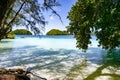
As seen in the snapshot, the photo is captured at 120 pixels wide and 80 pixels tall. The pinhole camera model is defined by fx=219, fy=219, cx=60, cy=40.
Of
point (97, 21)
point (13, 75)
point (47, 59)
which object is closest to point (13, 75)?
point (13, 75)

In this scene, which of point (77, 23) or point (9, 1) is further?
point (77, 23)

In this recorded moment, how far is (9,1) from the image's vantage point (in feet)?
18.5

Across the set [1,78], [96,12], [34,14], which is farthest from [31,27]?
[96,12]

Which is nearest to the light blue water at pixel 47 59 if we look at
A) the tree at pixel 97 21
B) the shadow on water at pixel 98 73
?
the shadow on water at pixel 98 73

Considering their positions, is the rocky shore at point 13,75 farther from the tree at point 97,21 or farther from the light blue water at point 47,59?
the tree at point 97,21

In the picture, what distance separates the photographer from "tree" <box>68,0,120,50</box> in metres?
24.4

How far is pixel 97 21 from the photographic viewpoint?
26000 mm

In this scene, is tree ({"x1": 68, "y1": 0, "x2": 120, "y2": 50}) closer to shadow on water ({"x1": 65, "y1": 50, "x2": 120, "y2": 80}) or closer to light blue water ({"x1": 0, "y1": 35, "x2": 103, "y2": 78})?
shadow on water ({"x1": 65, "y1": 50, "x2": 120, "y2": 80})

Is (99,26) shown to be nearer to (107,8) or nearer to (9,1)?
(107,8)

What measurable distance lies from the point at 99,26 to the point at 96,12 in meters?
1.75

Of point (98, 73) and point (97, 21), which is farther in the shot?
point (97, 21)

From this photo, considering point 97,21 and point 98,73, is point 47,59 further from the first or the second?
point 98,73

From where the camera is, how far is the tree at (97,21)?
24438 millimetres

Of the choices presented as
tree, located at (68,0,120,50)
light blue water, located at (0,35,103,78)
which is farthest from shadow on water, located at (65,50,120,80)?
tree, located at (68,0,120,50)
